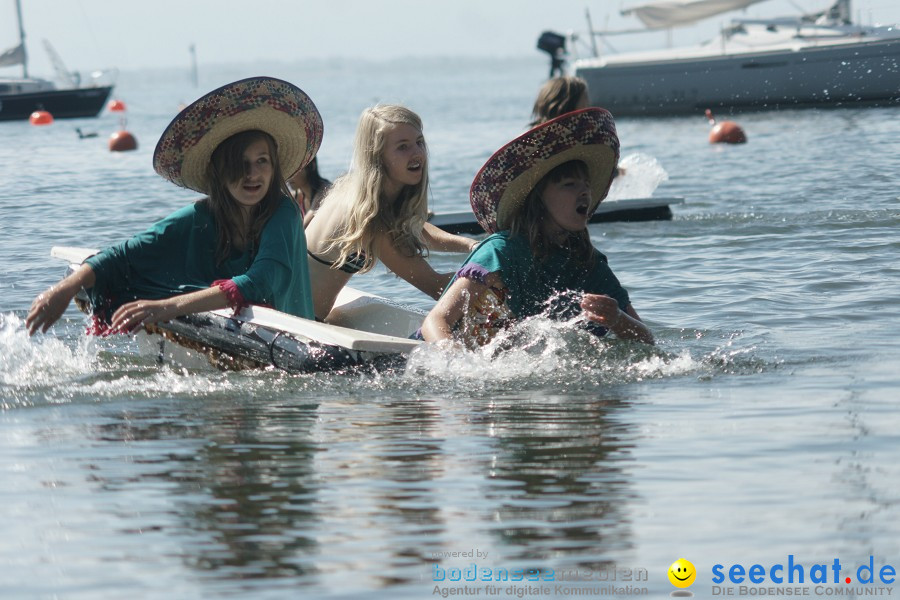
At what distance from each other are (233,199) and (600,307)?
1858 millimetres

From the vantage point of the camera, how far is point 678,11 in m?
A: 42.8

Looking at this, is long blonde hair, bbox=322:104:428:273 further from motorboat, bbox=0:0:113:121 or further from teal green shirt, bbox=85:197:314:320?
motorboat, bbox=0:0:113:121

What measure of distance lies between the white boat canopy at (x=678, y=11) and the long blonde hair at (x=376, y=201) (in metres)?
36.1

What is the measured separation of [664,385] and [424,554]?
2759 mm

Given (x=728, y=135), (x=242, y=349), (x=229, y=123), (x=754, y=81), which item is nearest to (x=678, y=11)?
(x=754, y=81)

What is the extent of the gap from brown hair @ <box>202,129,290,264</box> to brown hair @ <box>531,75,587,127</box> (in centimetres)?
228

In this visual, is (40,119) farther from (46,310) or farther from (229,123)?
(46,310)

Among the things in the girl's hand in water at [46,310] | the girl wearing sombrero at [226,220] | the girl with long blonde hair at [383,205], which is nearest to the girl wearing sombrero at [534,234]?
the girl with long blonde hair at [383,205]

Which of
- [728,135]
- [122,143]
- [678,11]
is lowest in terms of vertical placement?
[728,135]

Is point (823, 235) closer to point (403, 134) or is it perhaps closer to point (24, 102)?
point (403, 134)

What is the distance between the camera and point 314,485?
483 cm

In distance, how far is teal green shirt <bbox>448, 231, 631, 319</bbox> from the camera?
238 inches

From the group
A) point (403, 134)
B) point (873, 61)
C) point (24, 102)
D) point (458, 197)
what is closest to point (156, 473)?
point (403, 134)

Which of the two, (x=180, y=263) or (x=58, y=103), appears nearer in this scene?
(x=180, y=263)
